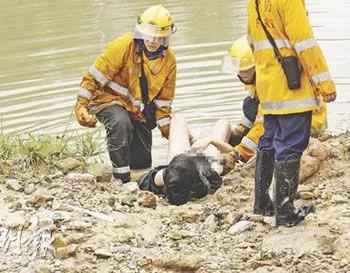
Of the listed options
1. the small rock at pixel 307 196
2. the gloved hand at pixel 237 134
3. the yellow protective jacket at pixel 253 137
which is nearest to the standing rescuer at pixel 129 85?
the gloved hand at pixel 237 134

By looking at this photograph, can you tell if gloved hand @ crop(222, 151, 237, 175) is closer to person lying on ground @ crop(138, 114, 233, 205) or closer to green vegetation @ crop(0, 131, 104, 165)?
person lying on ground @ crop(138, 114, 233, 205)

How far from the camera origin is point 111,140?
7.00 metres

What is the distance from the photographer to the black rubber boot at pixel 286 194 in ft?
15.8

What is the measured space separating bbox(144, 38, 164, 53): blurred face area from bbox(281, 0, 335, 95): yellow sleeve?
8.04 feet

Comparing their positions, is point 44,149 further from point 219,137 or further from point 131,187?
point 219,137

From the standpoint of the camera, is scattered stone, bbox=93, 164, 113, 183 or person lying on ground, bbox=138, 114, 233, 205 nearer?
person lying on ground, bbox=138, 114, 233, 205

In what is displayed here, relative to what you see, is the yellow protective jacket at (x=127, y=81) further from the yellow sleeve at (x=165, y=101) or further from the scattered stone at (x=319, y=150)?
the scattered stone at (x=319, y=150)

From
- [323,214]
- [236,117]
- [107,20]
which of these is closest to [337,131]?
[236,117]

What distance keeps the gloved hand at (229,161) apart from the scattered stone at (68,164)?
3.74ft

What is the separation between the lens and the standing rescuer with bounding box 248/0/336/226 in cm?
459

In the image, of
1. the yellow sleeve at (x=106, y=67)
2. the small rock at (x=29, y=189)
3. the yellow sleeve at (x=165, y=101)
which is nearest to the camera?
the small rock at (x=29, y=189)

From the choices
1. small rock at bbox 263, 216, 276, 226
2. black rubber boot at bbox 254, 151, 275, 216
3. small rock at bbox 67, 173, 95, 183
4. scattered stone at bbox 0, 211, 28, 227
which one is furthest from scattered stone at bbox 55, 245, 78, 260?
small rock at bbox 67, 173, 95, 183

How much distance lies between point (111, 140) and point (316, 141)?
5.54 ft

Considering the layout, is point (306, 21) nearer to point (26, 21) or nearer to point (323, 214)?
point (323, 214)
